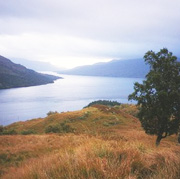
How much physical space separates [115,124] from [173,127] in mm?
16305

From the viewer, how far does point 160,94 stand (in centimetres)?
1368

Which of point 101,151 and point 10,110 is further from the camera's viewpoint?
point 10,110

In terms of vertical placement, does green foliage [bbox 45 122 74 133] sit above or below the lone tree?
below

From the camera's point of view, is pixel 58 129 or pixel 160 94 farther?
pixel 58 129

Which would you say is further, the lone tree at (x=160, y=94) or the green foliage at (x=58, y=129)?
the green foliage at (x=58, y=129)

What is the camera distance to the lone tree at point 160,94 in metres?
14.1

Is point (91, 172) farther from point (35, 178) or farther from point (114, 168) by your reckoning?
point (35, 178)

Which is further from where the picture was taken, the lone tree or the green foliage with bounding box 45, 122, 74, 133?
the green foliage with bounding box 45, 122, 74, 133

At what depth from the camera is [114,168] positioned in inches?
156

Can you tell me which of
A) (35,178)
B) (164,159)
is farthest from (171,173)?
(35,178)

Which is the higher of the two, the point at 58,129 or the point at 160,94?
the point at 160,94

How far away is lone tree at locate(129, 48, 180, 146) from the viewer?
46.3 ft

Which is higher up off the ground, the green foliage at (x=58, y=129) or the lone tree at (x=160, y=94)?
the lone tree at (x=160, y=94)

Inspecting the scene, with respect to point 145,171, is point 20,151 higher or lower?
lower
